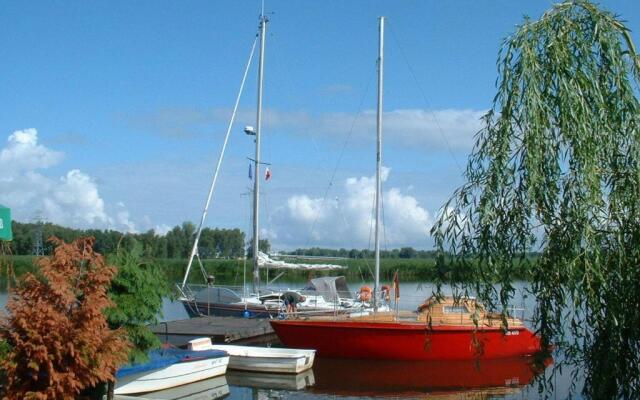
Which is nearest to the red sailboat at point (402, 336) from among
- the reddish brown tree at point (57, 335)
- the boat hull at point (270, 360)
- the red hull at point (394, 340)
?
the red hull at point (394, 340)

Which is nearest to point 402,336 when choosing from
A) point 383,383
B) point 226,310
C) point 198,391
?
point 383,383

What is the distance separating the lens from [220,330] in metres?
25.5

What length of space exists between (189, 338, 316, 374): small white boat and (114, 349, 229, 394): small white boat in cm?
95

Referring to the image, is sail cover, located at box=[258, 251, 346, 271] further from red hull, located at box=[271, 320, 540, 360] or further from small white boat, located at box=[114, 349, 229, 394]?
small white boat, located at box=[114, 349, 229, 394]

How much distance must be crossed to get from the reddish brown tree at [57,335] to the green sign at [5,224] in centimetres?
203

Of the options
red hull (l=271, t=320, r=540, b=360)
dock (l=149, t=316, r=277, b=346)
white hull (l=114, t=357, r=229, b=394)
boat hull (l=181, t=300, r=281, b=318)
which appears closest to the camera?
white hull (l=114, t=357, r=229, b=394)

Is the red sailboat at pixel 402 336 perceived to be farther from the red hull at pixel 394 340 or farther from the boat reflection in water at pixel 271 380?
the boat reflection in water at pixel 271 380

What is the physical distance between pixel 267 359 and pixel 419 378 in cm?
424

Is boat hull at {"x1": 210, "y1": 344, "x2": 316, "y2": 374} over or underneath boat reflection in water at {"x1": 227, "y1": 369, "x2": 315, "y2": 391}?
over

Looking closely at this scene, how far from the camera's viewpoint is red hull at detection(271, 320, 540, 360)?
23.0 metres

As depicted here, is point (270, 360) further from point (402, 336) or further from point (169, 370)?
point (402, 336)

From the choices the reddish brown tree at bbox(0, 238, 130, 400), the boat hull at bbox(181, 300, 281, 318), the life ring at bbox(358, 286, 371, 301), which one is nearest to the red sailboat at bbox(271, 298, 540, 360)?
the boat hull at bbox(181, 300, 281, 318)

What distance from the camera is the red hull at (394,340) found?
23.0m

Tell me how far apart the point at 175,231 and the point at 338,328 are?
10152 centimetres
